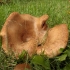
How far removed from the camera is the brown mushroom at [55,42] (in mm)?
2604

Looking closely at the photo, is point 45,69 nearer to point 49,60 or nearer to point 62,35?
point 49,60

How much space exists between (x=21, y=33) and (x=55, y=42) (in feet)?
1.54

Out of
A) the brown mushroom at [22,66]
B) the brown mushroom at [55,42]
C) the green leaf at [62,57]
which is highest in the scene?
the brown mushroom at [55,42]

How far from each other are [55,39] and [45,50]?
18 centimetres

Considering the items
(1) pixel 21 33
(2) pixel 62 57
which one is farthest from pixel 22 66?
(1) pixel 21 33

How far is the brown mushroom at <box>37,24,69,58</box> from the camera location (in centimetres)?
260

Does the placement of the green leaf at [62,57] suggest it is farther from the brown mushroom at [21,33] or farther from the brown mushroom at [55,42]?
the brown mushroom at [21,33]

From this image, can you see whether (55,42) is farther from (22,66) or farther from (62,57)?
(22,66)

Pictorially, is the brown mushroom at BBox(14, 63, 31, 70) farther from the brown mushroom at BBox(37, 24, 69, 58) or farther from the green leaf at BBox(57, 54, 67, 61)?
the green leaf at BBox(57, 54, 67, 61)

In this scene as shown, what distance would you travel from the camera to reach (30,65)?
8.88 feet

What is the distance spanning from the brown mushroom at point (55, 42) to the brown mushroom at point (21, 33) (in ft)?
0.37

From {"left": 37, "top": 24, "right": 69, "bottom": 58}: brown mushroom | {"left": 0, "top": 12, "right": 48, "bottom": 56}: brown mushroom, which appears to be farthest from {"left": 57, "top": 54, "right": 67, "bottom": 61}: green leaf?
{"left": 0, "top": 12, "right": 48, "bottom": 56}: brown mushroom

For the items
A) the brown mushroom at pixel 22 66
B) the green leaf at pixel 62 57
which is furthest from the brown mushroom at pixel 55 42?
the brown mushroom at pixel 22 66

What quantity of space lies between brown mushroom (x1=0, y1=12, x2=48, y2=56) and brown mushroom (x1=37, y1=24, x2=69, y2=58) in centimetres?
11
